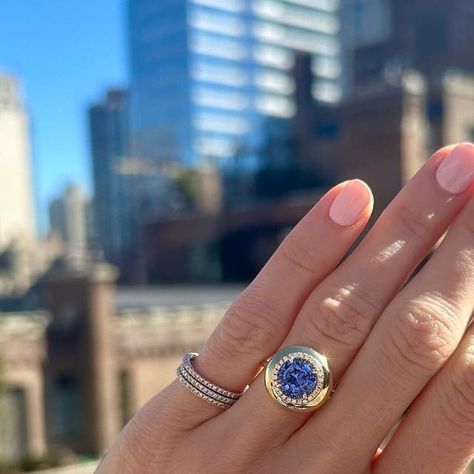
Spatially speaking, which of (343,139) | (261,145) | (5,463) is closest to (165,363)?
(5,463)

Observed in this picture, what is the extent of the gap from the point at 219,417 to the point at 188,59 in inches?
3201

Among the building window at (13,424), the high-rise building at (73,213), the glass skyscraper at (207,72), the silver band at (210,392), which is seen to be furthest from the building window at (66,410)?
the high-rise building at (73,213)

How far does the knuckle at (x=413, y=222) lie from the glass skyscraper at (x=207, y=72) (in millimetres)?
76358

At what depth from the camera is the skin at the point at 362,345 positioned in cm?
179

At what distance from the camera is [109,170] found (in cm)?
6806

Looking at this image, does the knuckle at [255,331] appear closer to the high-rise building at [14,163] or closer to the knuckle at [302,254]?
the knuckle at [302,254]

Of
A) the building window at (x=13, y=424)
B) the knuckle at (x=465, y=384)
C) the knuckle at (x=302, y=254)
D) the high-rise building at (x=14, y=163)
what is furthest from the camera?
the high-rise building at (x=14, y=163)

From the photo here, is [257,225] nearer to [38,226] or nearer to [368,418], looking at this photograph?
[368,418]

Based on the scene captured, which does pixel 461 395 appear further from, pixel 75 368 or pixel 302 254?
pixel 75 368

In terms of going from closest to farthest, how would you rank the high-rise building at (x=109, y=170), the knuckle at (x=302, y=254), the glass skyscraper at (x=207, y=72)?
1. the knuckle at (x=302, y=254)
2. the high-rise building at (x=109, y=170)
3. the glass skyscraper at (x=207, y=72)

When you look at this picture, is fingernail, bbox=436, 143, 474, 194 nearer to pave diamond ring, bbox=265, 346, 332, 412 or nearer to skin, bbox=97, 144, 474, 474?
skin, bbox=97, 144, 474, 474


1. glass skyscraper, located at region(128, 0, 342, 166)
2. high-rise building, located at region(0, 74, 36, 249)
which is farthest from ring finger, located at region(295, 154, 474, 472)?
high-rise building, located at region(0, 74, 36, 249)

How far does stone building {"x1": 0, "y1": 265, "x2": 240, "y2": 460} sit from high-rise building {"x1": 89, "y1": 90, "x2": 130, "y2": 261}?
4245cm

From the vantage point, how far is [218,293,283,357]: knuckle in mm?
1921
